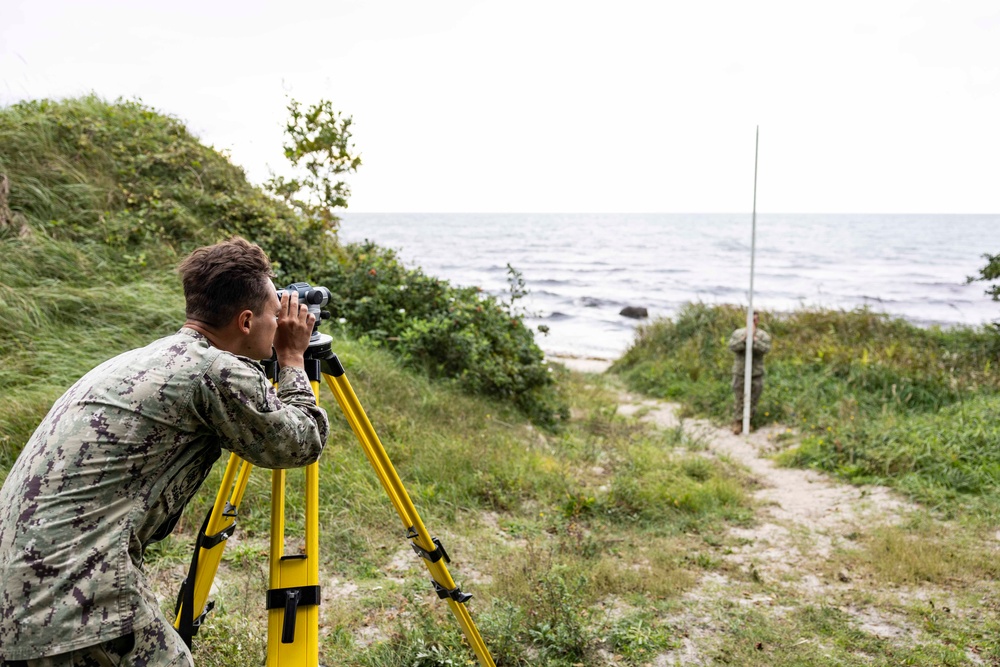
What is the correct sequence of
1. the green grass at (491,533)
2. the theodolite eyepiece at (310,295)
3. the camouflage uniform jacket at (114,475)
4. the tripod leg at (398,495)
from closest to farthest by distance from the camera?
1. the camouflage uniform jacket at (114,475)
2. the theodolite eyepiece at (310,295)
3. the tripod leg at (398,495)
4. the green grass at (491,533)

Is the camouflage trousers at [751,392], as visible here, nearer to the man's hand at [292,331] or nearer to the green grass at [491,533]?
the green grass at [491,533]

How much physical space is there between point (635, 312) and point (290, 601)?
22.5 meters

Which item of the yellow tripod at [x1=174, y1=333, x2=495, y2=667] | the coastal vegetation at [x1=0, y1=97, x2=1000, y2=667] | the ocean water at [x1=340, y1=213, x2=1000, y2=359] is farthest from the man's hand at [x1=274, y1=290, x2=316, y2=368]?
the ocean water at [x1=340, y1=213, x2=1000, y2=359]

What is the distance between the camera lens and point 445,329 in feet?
22.6

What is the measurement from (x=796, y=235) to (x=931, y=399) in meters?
58.9

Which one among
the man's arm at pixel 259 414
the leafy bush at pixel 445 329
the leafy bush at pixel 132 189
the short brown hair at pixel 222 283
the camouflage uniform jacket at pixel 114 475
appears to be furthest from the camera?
the leafy bush at pixel 445 329

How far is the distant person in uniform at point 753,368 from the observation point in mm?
7781

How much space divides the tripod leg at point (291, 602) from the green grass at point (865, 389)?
507 centimetres

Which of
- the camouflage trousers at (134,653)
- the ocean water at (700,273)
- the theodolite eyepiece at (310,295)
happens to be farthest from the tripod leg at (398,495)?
the ocean water at (700,273)

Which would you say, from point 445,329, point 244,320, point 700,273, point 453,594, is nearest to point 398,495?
point 453,594

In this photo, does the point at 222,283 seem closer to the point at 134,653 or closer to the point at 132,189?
the point at 134,653

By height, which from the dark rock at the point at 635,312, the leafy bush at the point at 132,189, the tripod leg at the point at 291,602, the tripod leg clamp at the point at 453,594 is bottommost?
the dark rock at the point at 635,312

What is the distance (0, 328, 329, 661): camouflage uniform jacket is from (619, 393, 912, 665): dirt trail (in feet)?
7.59

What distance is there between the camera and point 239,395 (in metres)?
1.54
